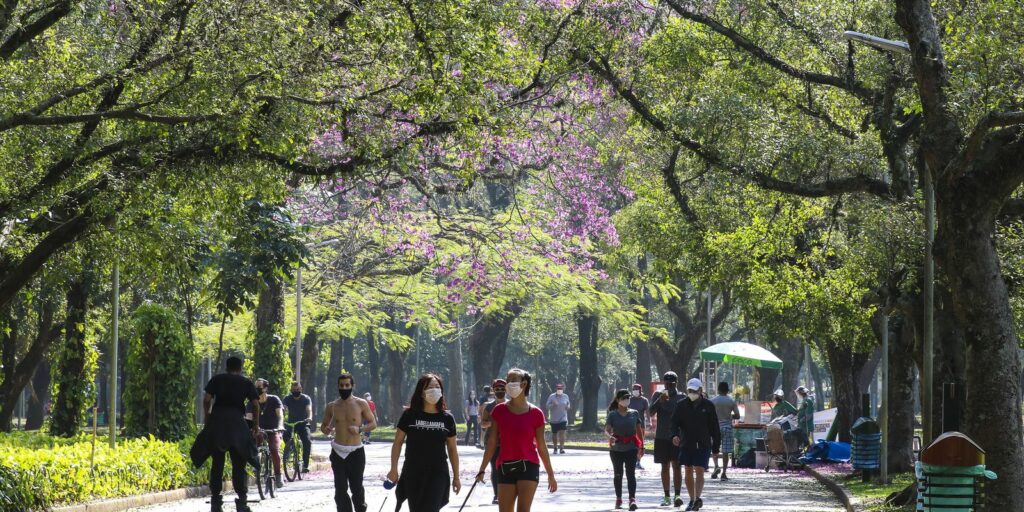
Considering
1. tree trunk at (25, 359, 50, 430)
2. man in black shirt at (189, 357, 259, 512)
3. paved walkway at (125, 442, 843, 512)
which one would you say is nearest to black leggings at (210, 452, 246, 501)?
man in black shirt at (189, 357, 259, 512)

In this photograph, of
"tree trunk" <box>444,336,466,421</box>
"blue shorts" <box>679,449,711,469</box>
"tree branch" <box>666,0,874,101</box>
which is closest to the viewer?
"blue shorts" <box>679,449,711,469</box>

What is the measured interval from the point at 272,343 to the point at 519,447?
17689 mm

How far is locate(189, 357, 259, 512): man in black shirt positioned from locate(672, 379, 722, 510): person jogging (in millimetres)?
5757

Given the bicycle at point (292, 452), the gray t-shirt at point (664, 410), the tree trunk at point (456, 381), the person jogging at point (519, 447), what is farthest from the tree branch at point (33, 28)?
the tree trunk at point (456, 381)

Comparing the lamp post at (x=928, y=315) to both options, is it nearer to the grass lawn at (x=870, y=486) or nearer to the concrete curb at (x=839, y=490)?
the grass lawn at (x=870, y=486)

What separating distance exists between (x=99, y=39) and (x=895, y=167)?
1059 cm

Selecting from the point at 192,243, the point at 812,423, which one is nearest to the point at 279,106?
the point at 192,243

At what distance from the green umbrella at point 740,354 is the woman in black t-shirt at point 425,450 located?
2308 centimetres

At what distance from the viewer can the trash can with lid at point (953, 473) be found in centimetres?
1180

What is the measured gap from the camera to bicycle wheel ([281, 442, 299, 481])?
24453 millimetres

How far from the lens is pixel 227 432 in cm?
1545

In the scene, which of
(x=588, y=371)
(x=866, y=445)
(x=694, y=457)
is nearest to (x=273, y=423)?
(x=694, y=457)

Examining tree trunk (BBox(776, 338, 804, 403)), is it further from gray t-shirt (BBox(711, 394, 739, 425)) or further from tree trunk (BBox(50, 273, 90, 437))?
tree trunk (BBox(50, 273, 90, 437))

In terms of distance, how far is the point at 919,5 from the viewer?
15141 mm
